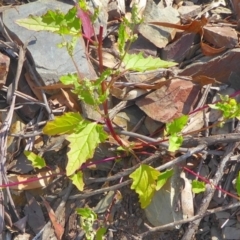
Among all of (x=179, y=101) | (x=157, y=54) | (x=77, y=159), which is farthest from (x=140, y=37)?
(x=77, y=159)

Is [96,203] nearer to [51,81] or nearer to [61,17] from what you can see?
[51,81]

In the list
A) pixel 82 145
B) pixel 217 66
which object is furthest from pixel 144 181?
pixel 217 66

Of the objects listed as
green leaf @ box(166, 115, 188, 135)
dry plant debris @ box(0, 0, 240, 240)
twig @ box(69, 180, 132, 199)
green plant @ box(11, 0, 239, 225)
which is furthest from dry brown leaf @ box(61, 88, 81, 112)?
green leaf @ box(166, 115, 188, 135)

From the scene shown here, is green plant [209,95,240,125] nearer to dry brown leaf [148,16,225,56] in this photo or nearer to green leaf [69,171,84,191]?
dry brown leaf [148,16,225,56]

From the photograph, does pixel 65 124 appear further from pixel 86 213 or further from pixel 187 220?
pixel 187 220

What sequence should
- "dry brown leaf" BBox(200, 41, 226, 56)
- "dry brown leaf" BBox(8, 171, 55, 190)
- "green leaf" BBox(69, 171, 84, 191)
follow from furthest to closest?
"dry brown leaf" BBox(200, 41, 226, 56)
"dry brown leaf" BBox(8, 171, 55, 190)
"green leaf" BBox(69, 171, 84, 191)

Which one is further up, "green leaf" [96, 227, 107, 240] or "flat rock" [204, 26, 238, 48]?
"flat rock" [204, 26, 238, 48]

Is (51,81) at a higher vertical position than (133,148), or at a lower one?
higher
